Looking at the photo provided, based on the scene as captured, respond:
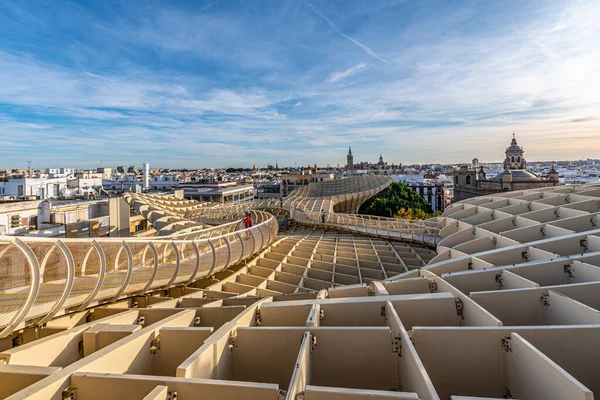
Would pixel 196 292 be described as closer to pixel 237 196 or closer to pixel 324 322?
pixel 324 322

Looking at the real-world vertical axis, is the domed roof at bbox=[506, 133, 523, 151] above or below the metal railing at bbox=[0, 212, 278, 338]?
above

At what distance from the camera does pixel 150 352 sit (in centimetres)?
545

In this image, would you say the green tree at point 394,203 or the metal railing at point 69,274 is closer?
the metal railing at point 69,274

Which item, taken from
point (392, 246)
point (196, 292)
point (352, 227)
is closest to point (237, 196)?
point (352, 227)

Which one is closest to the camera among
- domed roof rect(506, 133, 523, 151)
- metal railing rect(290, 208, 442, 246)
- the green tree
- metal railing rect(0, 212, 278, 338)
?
metal railing rect(0, 212, 278, 338)

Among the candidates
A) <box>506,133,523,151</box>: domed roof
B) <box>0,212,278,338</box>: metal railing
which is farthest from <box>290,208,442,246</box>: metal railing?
<box>506,133,523,151</box>: domed roof

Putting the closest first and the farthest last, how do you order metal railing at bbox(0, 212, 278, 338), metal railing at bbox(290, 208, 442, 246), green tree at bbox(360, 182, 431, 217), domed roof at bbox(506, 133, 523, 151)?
metal railing at bbox(0, 212, 278, 338) < metal railing at bbox(290, 208, 442, 246) < green tree at bbox(360, 182, 431, 217) < domed roof at bbox(506, 133, 523, 151)

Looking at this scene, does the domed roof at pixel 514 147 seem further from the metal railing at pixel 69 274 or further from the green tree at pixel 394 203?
the metal railing at pixel 69 274

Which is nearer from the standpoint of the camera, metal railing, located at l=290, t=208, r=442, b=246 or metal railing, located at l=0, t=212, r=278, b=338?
metal railing, located at l=0, t=212, r=278, b=338

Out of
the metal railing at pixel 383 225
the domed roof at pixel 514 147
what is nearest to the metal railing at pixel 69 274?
the metal railing at pixel 383 225

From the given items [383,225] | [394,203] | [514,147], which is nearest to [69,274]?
[383,225]

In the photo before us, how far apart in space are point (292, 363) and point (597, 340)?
476cm

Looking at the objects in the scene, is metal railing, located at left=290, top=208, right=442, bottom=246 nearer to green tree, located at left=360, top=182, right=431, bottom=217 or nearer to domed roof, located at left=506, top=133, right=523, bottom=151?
green tree, located at left=360, top=182, right=431, bottom=217

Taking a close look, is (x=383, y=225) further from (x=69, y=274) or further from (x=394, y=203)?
(x=394, y=203)
